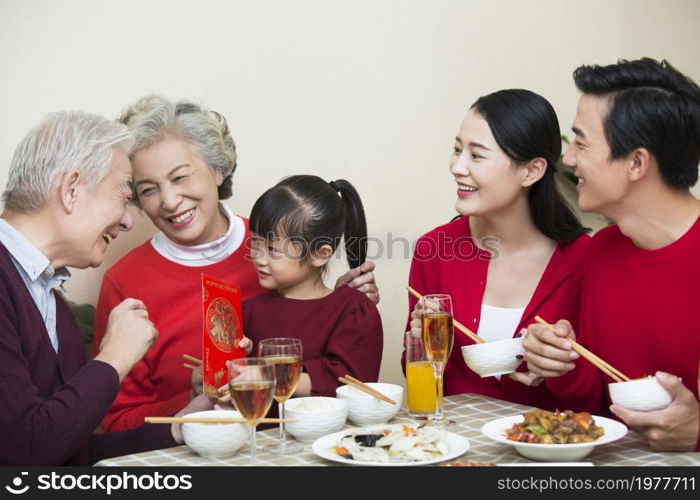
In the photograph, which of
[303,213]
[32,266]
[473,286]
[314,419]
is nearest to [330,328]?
[303,213]

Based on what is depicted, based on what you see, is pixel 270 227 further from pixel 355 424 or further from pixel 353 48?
pixel 353 48

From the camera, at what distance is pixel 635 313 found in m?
1.84

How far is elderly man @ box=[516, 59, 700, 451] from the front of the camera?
5.74ft

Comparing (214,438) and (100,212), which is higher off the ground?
(100,212)

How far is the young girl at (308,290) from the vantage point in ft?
6.89

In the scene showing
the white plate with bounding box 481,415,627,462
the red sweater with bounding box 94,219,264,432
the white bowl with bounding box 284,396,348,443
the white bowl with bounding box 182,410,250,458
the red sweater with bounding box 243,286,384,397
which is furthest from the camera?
the red sweater with bounding box 94,219,264,432

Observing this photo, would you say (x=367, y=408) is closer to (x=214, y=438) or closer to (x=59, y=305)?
(x=214, y=438)

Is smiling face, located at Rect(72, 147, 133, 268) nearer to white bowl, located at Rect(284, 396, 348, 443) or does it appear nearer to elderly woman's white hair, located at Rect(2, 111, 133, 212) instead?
elderly woman's white hair, located at Rect(2, 111, 133, 212)

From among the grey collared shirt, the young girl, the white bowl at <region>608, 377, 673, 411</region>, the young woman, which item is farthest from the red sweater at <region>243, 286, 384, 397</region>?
the white bowl at <region>608, 377, 673, 411</region>

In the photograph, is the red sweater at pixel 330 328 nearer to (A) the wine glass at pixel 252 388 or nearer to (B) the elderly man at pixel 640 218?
(B) the elderly man at pixel 640 218

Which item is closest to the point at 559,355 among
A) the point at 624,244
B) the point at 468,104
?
the point at 624,244

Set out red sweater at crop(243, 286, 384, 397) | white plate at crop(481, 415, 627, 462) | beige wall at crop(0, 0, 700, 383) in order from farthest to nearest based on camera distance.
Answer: beige wall at crop(0, 0, 700, 383), red sweater at crop(243, 286, 384, 397), white plate at crop(481, 415, 627, 462)

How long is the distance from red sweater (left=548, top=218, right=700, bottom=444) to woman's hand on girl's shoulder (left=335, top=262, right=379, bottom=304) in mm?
621

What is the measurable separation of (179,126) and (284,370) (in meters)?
1.12
